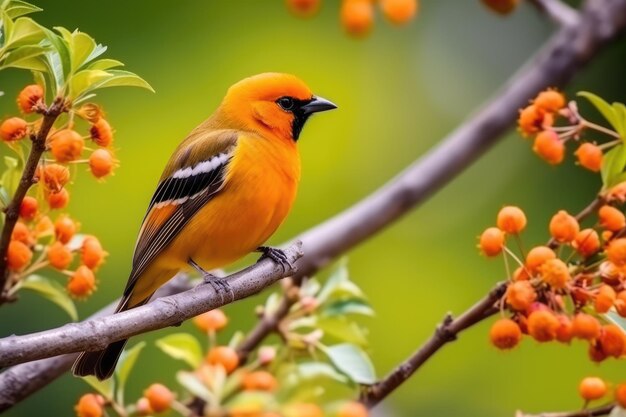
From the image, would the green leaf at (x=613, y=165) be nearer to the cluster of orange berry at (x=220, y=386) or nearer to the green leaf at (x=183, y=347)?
the cluster of orange berry at (x=220, y=386)

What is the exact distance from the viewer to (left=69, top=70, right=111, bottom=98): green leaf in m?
2.36

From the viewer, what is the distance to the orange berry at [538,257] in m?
2.52

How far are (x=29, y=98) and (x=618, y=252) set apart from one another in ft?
4.33

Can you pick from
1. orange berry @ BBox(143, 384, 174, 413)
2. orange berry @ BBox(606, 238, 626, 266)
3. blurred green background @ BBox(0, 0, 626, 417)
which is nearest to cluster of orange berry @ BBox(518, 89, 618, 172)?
orange berry @ BBox(606, 238, 626, 266)

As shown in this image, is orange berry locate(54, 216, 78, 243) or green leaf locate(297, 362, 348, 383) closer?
orange berry locate(54, 216, 78, 243)

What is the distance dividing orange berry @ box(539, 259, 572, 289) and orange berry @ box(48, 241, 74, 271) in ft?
3.63

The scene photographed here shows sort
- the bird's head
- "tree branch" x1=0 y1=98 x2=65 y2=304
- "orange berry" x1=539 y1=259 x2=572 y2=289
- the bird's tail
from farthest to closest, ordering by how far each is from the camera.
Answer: the bird's head, the bird's tail, "orange berry" x1=539 y1=259 x2=572 y2=289, "tree branch" x1=0 y1=98 x2=65 y2=304

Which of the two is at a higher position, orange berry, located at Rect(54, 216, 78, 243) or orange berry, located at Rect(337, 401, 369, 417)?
orange berry, located at Rect(54, 216, 78, 243)

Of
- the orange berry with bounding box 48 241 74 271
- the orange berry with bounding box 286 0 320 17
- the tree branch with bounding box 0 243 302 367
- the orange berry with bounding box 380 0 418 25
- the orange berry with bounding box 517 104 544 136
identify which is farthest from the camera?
the orange berry with bounding box 286 0 320 17

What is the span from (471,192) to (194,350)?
3416mm

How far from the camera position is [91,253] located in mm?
2729

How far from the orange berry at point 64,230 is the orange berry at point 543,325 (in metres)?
1.09

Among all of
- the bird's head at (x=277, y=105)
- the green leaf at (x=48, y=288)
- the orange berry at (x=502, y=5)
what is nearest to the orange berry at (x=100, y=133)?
the green leaf at (x=48, y=288)

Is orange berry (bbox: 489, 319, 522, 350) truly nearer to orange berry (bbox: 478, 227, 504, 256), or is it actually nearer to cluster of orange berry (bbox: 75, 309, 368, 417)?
orange berry (bbox: 478, 227, 504, 256)
